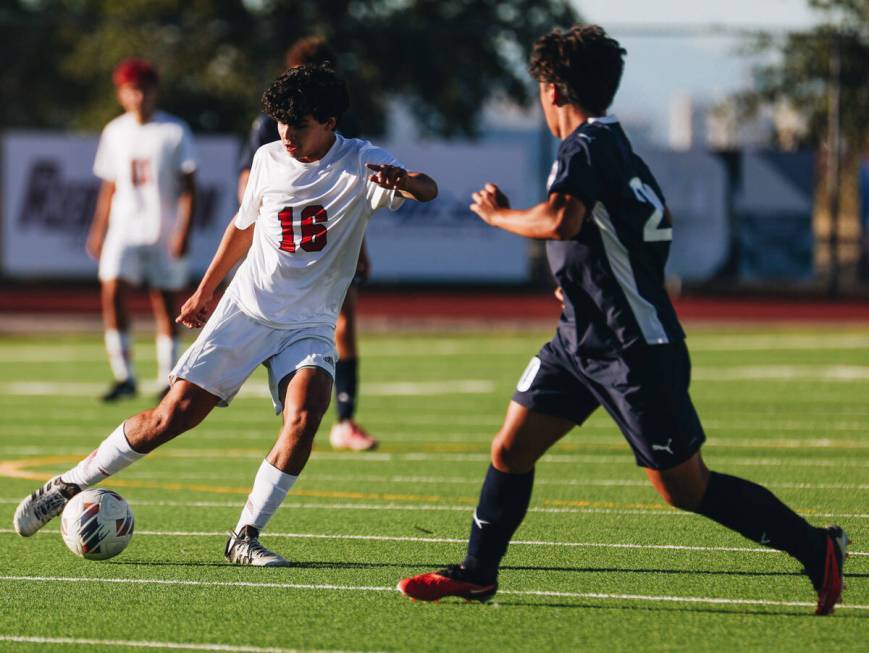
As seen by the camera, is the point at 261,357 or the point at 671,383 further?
the point at 261,357

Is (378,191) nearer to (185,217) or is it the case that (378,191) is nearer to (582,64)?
(582,64)

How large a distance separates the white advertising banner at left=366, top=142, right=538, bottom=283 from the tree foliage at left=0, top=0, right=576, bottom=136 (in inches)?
95.2

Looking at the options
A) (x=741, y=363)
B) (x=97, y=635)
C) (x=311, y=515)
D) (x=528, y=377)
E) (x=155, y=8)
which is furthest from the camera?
(x=155, y=8)

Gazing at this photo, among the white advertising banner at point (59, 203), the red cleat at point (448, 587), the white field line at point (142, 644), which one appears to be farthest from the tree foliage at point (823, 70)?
the white field line at point (142, 644)

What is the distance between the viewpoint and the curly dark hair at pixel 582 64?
5.39 m

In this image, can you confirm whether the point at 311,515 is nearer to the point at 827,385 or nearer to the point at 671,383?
the point at 671,383

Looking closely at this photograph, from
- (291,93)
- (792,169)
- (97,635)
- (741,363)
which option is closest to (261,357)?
(291,93)

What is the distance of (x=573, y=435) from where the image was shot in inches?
446

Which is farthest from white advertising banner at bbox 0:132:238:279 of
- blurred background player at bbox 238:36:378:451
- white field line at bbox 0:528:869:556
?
Answer: white field line at bbox 0:528:869:556

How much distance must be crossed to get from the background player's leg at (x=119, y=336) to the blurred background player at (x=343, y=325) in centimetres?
322

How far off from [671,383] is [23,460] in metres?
5.85

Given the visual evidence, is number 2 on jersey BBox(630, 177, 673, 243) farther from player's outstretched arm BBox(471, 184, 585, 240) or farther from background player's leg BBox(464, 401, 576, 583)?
background player's leg BBox(464, 401, 576, 583)

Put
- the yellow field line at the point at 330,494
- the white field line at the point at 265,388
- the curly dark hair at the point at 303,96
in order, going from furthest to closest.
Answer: the white field line at the point at 265,388, the yellow field line at the point at 330,494, the curly dark hair at the point at 303,96

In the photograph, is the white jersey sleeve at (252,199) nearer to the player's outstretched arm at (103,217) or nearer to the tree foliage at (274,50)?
the player's outstretched arm at (103,217)
